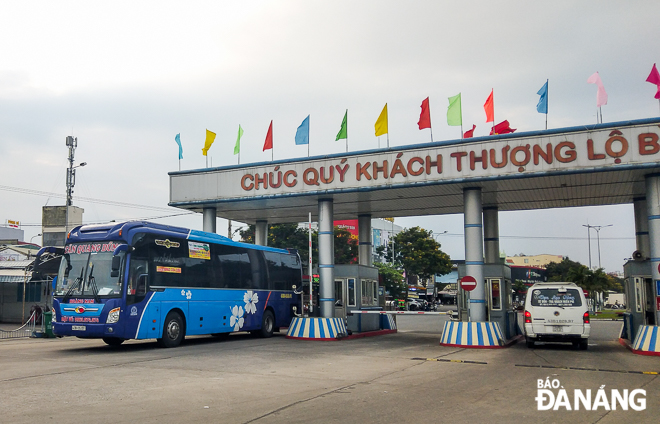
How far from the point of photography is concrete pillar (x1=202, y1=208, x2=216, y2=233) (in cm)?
2214

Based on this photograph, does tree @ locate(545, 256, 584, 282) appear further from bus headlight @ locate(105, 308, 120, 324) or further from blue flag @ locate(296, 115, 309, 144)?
bus headlight @ locate(105, 308, 120, 324)

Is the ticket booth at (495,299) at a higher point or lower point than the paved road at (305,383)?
higher

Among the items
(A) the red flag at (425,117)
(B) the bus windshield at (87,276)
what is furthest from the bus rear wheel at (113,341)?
(A) the red flag at (425,117)

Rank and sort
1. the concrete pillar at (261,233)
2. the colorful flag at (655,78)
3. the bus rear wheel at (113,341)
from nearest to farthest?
1. the bus rear wheel at (113,341)
2. the colorful flag at (655,78)
3. the concrete pillar at (261,233)

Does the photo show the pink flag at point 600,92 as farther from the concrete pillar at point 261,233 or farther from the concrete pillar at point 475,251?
the concrete pillar at point 261,233

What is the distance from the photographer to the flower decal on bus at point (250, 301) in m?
20.1

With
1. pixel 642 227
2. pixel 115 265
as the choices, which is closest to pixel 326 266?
pixel 115 265

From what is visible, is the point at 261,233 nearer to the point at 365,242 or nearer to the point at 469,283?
the point at 365,242

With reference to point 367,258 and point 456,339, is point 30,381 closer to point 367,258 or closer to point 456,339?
point 456,339

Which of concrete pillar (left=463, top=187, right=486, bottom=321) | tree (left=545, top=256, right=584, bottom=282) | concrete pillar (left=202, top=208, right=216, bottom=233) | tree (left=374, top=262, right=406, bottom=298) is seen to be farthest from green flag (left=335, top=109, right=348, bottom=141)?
tree (left=545, top=256, right=584, bottom=282)

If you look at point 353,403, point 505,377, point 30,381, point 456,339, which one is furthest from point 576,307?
point 30,381

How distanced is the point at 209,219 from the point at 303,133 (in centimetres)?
498

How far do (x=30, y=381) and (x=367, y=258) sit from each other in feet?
53.8

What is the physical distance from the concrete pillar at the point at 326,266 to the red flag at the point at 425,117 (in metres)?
4.25
